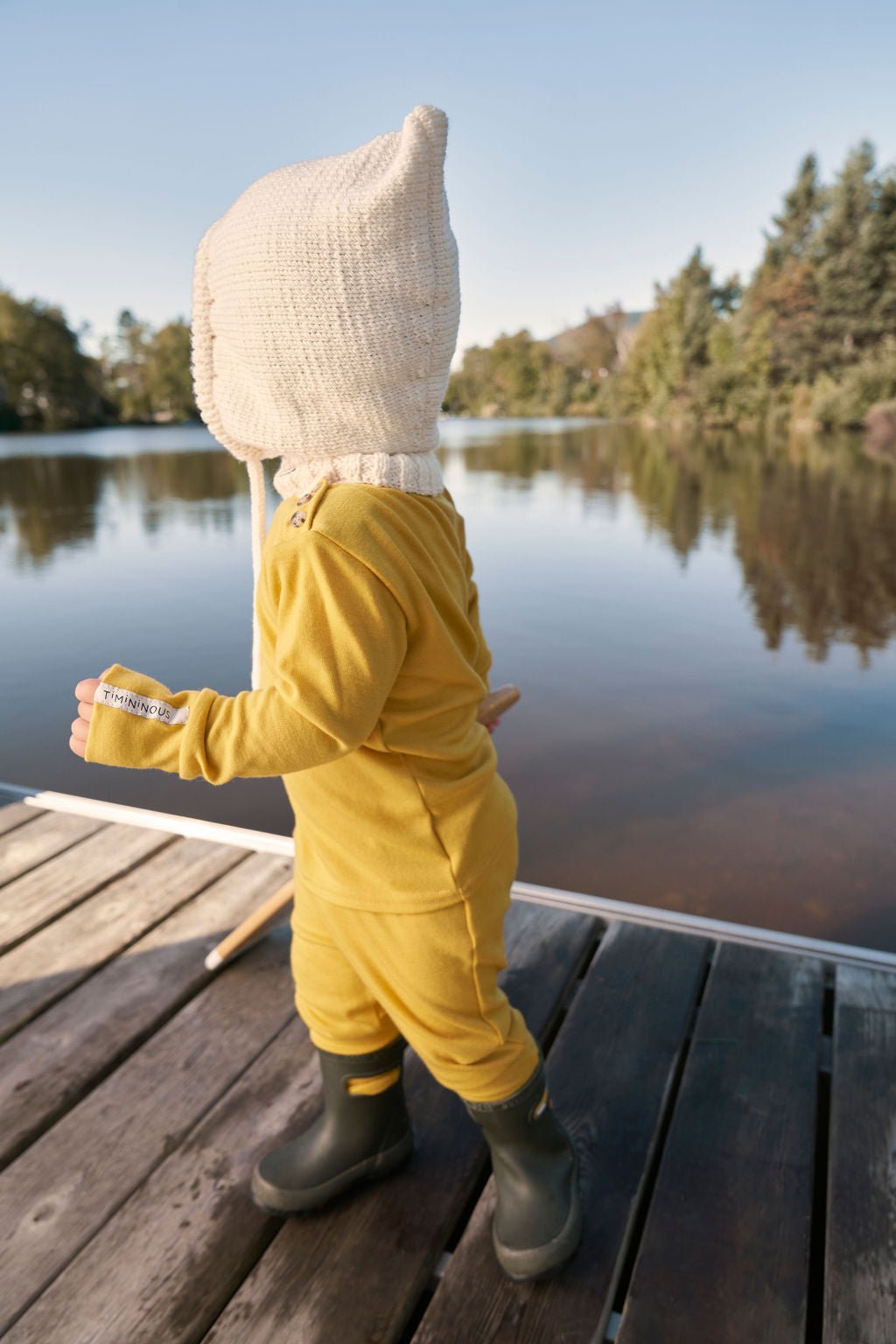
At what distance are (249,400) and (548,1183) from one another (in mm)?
1199

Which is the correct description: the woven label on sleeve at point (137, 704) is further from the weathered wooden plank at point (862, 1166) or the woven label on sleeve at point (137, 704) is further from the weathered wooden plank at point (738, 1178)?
the weathered wooden plank at point (862, 1166)

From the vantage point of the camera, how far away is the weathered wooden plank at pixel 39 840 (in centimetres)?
239

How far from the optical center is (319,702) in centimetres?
101

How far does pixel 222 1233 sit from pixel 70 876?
1.19 metres

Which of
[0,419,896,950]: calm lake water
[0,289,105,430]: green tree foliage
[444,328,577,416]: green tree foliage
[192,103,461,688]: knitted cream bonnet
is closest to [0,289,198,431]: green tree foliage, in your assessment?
[0,289,105,430]: green tree foliage

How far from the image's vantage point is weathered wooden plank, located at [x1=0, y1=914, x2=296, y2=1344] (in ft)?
4.32

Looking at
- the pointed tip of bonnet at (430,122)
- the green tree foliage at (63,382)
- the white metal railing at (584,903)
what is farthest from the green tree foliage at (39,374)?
the pointed tip of bonnet at (430,122)

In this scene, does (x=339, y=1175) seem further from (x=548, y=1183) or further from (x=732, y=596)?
(x=732, y=596)

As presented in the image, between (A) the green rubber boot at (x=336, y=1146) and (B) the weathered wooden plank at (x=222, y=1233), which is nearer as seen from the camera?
(B) the weathered wooden plank at (x=222, y=1233)

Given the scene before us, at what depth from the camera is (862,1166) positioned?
148 centimetres

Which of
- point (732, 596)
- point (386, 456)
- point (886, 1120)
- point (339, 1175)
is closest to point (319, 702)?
point (386, 456)

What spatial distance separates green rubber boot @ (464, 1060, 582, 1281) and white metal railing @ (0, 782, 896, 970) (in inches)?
32.9

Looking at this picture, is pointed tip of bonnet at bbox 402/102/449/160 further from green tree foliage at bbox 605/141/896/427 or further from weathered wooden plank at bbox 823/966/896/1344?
green tree foliage at bbox 605/141/896/427

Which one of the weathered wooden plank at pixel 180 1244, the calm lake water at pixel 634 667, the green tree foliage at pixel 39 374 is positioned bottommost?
the calm lake water at pixel 634 667
